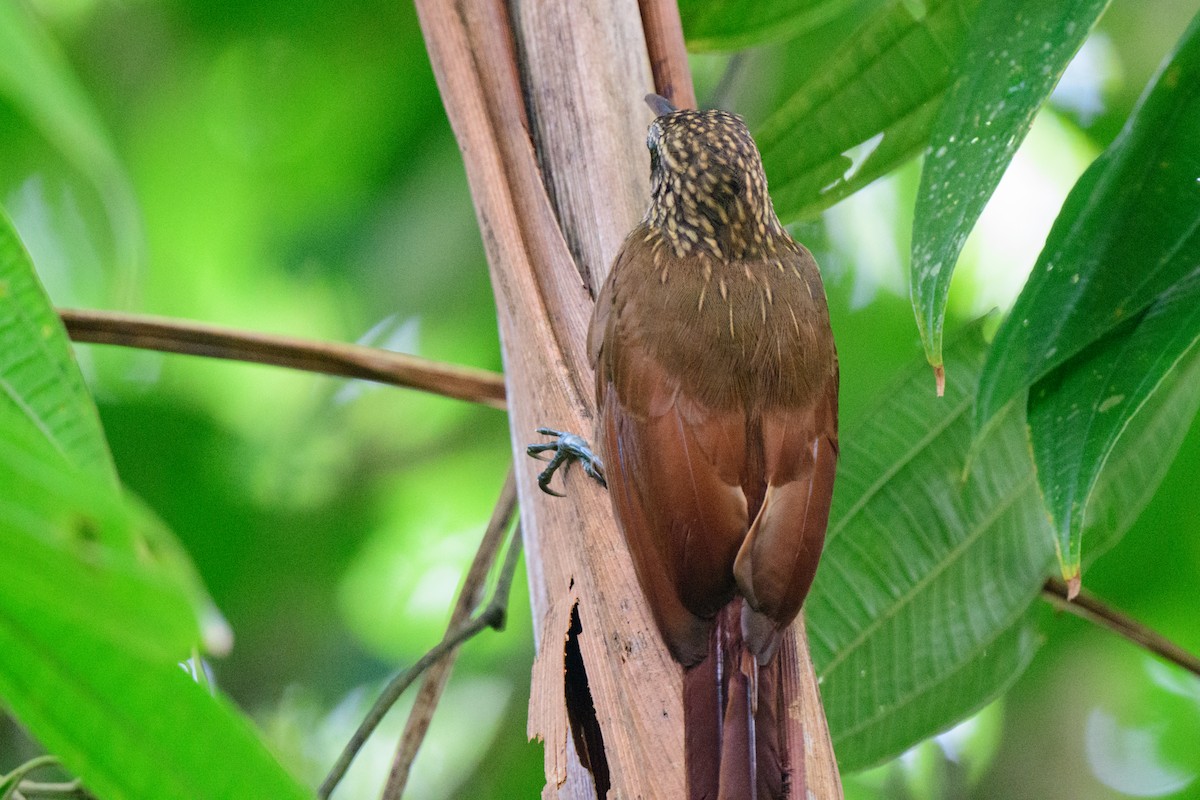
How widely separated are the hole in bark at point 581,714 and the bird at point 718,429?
9 centimetres

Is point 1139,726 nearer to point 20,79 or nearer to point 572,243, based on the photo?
point 572,243

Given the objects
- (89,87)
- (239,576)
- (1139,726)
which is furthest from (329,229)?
→ (1139,726)

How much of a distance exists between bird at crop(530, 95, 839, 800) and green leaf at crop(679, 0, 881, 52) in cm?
13

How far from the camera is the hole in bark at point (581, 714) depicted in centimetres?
118

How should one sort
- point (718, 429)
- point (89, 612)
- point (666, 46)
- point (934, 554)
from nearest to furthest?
point (89, 612)
point (718, 429)
point (666, 46)
point (934, 554)

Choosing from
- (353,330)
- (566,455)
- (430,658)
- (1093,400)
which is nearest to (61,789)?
(430,658)

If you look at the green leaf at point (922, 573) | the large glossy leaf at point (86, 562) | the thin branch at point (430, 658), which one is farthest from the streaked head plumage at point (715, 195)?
the large glossy leaf at point (86, 562)

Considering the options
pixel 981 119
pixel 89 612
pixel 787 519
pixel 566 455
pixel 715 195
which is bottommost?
pixel 89 612

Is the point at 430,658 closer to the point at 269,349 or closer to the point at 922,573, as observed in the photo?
the point at 269,349

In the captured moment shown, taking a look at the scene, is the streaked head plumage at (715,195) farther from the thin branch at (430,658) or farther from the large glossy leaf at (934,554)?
the thin branch at (430,658)

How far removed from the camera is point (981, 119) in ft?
4.21

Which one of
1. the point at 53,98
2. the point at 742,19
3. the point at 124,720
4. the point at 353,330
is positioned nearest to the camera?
the point at 124,720

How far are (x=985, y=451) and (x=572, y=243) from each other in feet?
2.28

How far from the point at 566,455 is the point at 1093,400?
1.94 feet
